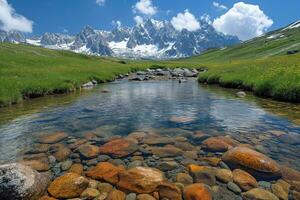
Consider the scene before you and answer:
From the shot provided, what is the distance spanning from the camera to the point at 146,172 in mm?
8672

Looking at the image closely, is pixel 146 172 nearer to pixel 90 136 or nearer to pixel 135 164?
pixel 135 164

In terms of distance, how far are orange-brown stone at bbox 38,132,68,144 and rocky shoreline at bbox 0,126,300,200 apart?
0.47 feet

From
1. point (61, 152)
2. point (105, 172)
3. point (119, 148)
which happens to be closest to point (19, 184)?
point (105, 172)

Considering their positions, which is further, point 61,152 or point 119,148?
point 119,148

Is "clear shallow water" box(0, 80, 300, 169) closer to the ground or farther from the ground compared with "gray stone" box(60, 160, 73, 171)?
farther from the ground

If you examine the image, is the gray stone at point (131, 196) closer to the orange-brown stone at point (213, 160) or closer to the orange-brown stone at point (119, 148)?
the orange-brown stone at point (119, 148)

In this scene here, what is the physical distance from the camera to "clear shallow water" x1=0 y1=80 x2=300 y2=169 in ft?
38.9

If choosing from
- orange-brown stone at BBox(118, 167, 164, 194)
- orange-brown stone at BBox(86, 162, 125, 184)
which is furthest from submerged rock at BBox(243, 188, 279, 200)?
orange-brown stone at BBox(86, 162, 125, 184)

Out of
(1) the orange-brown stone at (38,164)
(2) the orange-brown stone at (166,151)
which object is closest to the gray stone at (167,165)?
(2) the orange-brown stone at (166,151)

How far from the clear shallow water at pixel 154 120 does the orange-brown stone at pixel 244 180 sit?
2056 millimetres

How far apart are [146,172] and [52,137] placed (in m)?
6.28

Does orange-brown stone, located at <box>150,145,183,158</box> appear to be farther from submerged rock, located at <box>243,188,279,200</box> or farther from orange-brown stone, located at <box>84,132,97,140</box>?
submerged rock, located at <box>243,188,279,200</box>

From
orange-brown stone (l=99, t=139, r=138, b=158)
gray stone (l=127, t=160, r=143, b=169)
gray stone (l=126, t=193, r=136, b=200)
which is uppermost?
orange-brown stone (l=99, t=139, r=138, b=158)

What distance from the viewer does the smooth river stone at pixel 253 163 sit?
28.5 ft
